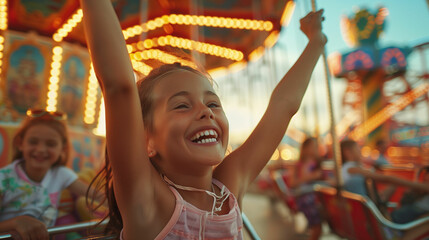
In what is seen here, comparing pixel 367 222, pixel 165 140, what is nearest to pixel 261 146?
pixel 165 140

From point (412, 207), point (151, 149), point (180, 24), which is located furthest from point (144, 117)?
point (180, 24)

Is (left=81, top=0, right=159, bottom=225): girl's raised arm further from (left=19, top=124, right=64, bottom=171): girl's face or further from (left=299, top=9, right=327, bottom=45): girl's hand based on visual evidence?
(left=19, top=124, right=64, bottom=171): girl's face

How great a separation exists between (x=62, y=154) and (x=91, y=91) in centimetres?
194

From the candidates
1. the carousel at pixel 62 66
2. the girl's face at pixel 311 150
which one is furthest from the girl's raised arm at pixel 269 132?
the girl's face at pixel 311 150

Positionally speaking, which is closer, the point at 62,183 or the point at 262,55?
the point at 62,183

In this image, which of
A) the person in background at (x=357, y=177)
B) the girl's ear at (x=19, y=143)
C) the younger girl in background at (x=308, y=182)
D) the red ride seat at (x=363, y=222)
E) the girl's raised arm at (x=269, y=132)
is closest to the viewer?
the girl's raised arm at (x=269, y=132)

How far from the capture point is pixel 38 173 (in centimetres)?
118

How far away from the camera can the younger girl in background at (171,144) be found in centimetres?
44

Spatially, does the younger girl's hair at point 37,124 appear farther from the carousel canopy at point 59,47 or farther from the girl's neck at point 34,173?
the carousel canopy at point 59,47

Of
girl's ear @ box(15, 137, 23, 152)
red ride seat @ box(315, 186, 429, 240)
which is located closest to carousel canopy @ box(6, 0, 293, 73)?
girl's ear @ box(15, 137, 23, 152)

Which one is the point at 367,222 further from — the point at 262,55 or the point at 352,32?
the point at 352,32

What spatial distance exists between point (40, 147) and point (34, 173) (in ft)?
0.33

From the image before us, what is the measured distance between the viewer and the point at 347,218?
1745 millimetres

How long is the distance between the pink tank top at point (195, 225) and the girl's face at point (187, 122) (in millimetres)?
75
